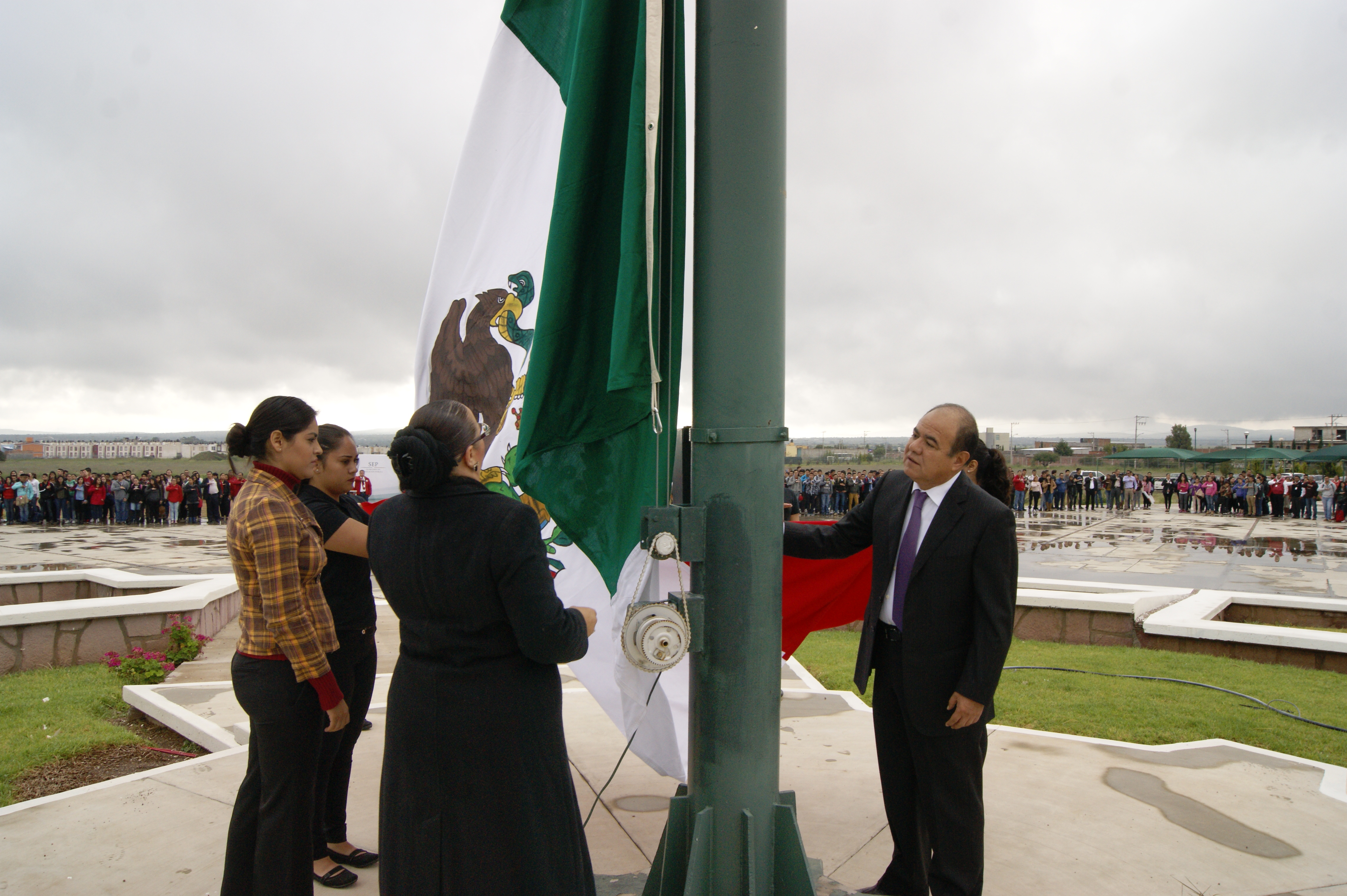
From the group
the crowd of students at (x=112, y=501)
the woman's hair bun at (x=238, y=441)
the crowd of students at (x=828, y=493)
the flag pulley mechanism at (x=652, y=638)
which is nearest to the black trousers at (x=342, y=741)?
the woman's hair bun at (x=238, y=441)

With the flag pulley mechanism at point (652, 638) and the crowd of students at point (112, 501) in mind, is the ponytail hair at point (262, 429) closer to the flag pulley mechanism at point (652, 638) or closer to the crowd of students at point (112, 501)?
the flag pulley mechanism at point (652, 638)

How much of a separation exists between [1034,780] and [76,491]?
30.5m

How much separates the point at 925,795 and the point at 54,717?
5.63 metres

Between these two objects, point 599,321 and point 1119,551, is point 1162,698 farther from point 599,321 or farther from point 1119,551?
point 1119,551

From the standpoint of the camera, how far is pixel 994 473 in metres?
3.56

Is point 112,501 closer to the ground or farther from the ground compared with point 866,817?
farther from the ground

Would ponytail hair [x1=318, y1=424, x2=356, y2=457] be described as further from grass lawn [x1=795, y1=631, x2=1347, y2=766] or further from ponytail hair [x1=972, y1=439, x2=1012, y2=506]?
grass lawn [x1=795, y1=631, x2=1347, y2=766]

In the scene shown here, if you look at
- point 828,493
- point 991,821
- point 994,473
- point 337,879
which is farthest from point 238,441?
point 828,493

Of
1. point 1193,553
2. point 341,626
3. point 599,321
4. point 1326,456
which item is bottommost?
point 1193,553

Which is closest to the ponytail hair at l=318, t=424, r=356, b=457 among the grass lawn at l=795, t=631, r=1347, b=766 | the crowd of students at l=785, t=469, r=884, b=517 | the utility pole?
the utility pole

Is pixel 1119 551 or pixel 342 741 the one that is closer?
pixel 342 741

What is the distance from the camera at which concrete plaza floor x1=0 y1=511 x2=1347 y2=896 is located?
10.2 feet

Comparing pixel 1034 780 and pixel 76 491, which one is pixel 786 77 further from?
pixel 76 491

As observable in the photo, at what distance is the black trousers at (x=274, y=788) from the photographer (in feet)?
8.23
